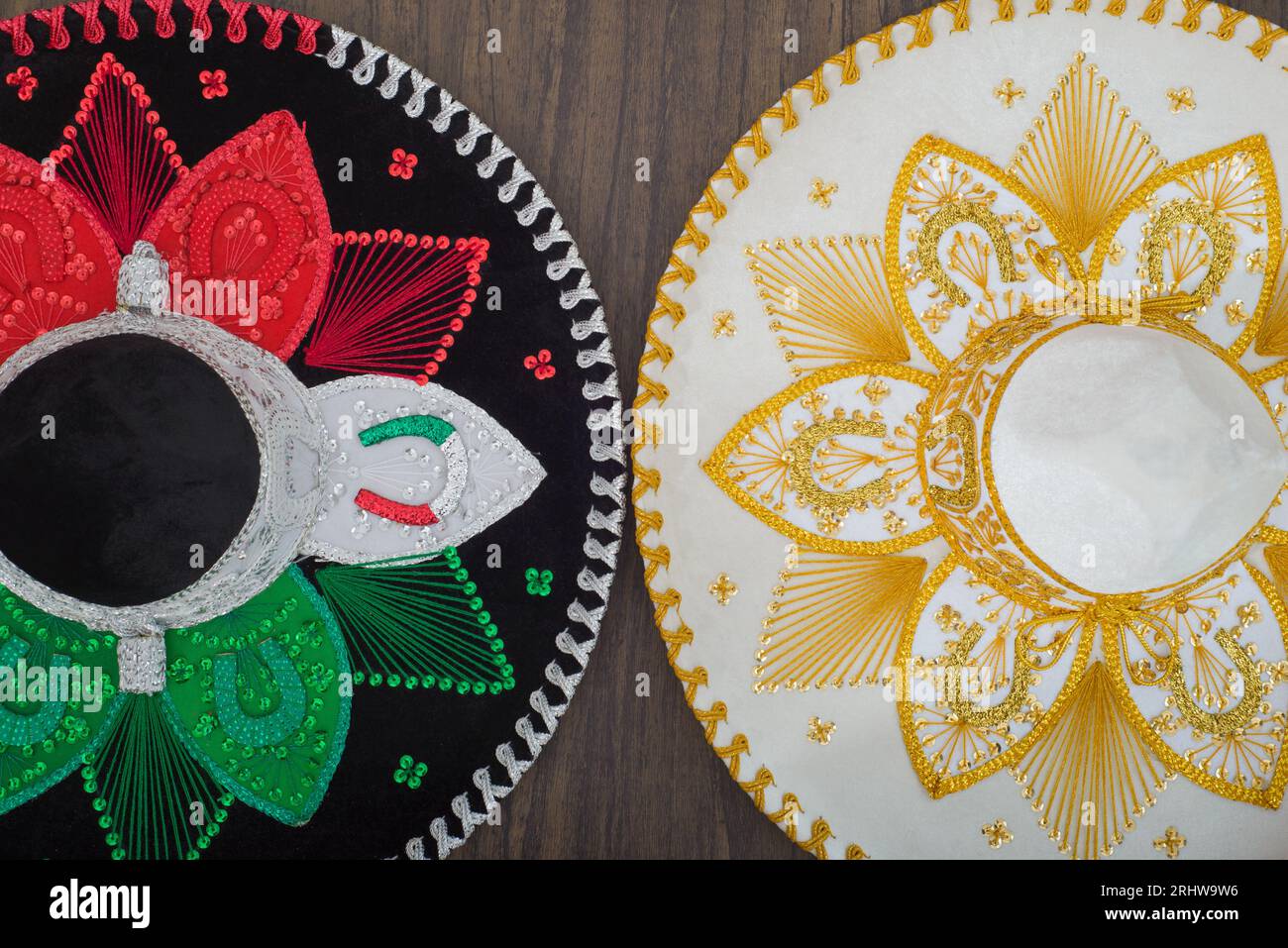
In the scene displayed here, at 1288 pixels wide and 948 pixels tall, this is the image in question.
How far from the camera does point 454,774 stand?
1.13 m

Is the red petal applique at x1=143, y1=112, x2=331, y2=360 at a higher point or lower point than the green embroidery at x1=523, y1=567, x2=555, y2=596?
higher

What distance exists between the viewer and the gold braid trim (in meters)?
1.03

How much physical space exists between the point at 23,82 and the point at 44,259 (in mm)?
226

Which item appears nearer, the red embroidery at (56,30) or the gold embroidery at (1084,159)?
the gold embroidery at (1084,159)

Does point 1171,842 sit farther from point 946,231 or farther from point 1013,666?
point 946,231

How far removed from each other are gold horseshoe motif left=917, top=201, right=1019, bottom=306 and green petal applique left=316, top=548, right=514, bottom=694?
63 cm

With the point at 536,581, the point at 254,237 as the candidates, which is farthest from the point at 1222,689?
the point at 254,237

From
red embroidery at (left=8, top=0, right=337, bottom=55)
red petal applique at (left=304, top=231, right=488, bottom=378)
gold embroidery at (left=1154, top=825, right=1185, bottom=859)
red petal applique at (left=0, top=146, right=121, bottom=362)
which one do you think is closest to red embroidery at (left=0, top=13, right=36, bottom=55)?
red embroidery at (left=8, top=0, right=337, bottom=55)

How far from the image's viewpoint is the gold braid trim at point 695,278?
103cm

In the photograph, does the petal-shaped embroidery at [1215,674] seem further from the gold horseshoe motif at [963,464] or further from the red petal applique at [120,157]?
the red petal applique at [120,157]

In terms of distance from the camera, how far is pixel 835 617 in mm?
1014

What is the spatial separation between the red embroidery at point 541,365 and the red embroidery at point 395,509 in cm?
21

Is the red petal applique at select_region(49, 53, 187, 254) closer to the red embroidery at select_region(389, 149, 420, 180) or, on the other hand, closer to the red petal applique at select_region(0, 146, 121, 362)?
the red petal applique at select_region(0, 146, 121, 362)

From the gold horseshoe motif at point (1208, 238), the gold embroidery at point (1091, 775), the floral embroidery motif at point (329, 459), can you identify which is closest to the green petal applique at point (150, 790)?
the floral embroidery motif at point (329, 459)
